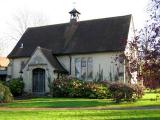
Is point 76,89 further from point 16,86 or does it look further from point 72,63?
point 16,86

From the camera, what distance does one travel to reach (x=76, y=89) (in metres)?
36.5

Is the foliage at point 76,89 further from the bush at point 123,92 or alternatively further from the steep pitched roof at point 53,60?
the bush at point 123,92

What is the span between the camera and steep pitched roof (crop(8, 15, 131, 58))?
131 feet

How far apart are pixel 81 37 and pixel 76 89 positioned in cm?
876

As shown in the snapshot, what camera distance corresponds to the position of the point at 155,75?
40.4 feet

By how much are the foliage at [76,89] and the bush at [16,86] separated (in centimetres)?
480

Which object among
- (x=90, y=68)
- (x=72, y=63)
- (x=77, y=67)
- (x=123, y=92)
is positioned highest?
(x=72, y=63)

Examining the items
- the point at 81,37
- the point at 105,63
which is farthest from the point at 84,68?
the point at 81,37

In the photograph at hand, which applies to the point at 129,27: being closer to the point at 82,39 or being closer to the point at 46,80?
the point at 82,39

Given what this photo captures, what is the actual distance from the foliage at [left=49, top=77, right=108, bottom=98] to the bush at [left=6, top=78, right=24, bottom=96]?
4802 mm

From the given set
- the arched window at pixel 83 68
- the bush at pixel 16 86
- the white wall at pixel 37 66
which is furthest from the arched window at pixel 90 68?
the bush at pixel 16 86

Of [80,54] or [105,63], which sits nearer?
[105,63]

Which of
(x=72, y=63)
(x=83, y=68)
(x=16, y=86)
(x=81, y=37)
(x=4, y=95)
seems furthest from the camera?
(x=81, y=37)

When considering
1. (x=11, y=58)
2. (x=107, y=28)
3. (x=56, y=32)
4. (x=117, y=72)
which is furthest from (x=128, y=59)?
(x=11, y=58)
